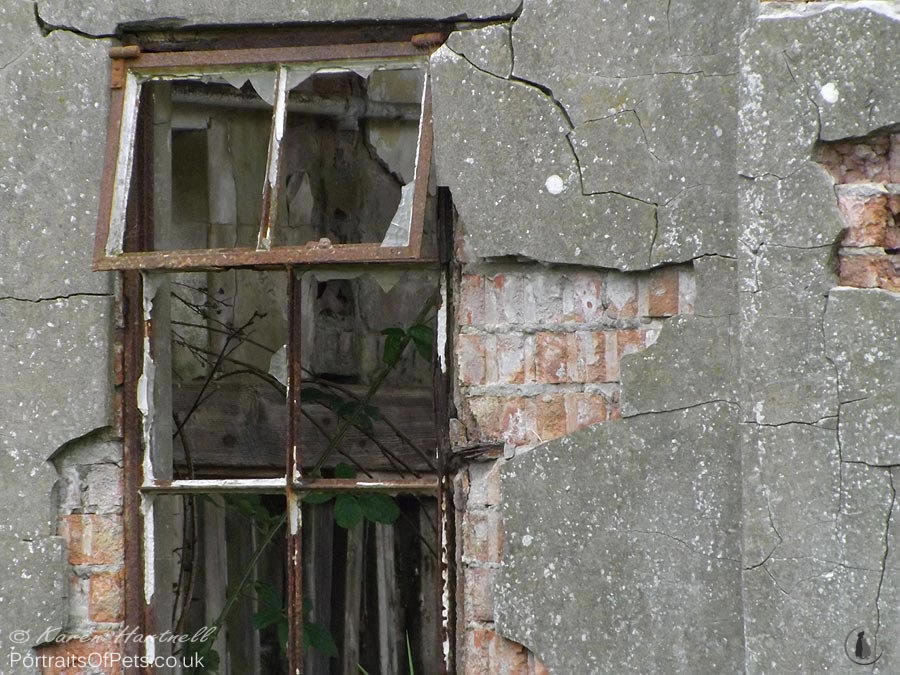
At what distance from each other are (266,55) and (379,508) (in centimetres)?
150

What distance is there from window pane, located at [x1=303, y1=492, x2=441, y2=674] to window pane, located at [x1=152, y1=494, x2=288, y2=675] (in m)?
0.17

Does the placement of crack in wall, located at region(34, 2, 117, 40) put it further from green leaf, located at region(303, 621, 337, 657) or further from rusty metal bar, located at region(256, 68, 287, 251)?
green leaf, located at region(303, 621, 337, 657)

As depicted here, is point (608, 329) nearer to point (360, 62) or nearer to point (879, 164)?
point (879, 164)

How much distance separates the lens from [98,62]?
269cm

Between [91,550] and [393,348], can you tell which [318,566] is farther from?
[91,550]

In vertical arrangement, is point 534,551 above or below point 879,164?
below

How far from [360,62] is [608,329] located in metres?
0.87

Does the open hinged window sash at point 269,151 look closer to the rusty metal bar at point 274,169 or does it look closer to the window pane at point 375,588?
the rusty metal bar at point 274,169

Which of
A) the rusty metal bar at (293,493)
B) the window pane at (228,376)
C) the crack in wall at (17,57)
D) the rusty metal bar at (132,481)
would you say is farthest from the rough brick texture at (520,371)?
the window pane at (228,376)

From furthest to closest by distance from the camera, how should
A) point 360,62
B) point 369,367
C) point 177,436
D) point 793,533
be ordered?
point 369,367, point 177,436, point 360,62, point 793,533

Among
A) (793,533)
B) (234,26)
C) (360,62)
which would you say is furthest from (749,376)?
(234,26)

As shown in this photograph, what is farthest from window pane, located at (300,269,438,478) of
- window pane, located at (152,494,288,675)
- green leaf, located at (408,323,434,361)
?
window pane, located at (152,494,288,675)

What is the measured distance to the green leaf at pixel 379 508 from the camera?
136 inches

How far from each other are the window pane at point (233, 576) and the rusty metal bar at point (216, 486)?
4.25 ft
